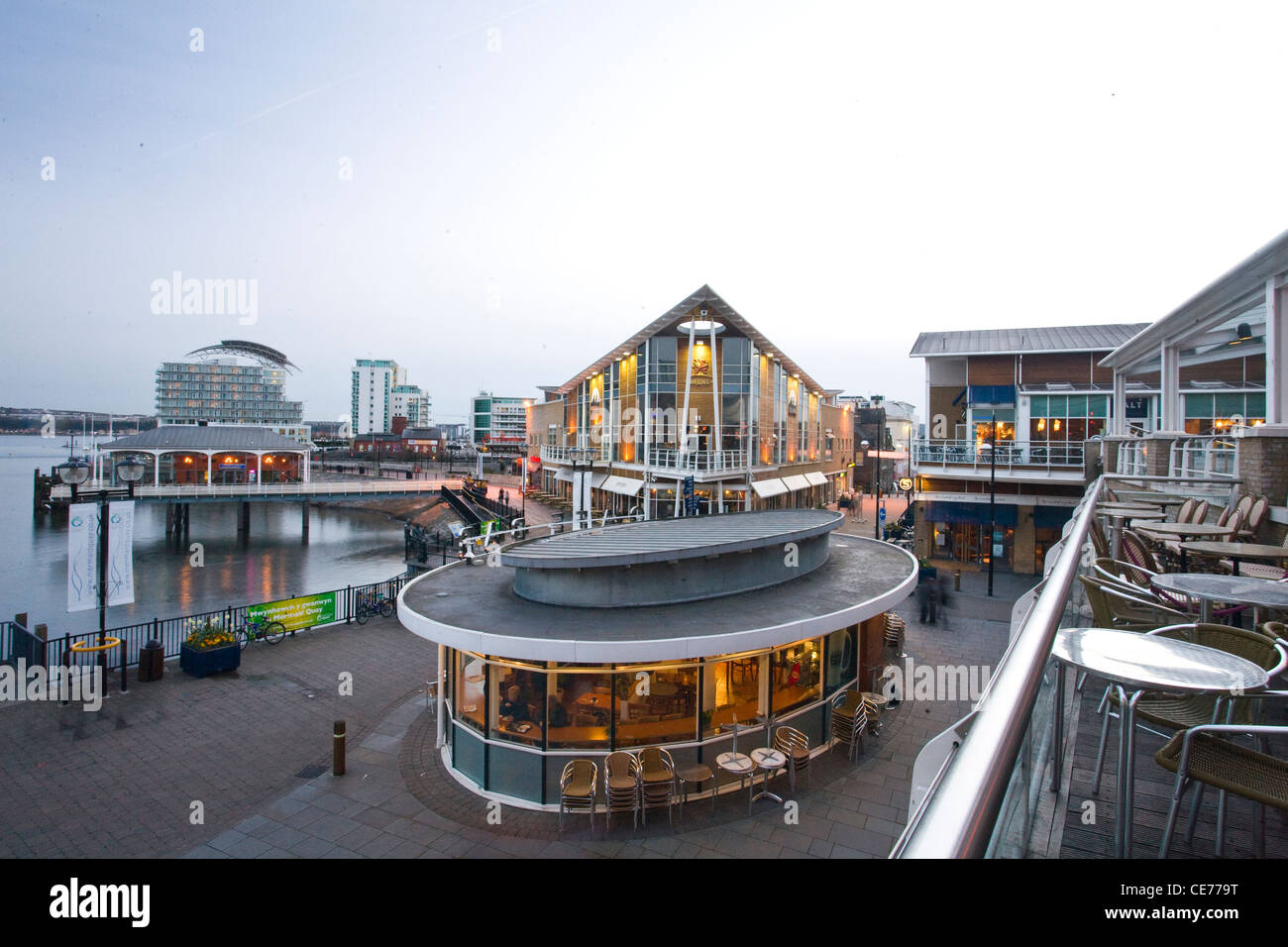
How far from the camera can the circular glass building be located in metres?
9.13

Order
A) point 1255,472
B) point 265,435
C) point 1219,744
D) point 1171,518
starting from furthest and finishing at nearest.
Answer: point 265,435 < point 1171,518 < point 1255,472 < point 1219,744

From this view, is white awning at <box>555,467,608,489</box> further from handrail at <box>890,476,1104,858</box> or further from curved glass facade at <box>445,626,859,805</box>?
handrail at <box>890,476,1104,858</box>

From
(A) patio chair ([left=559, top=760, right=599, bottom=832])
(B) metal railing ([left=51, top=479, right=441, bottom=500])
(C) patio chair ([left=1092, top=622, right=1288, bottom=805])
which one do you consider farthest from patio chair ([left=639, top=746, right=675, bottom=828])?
(B) metal railing ([left=51, top=479, right=441, bottom=500])

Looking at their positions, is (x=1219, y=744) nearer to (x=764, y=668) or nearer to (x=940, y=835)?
(x=940, y=835)

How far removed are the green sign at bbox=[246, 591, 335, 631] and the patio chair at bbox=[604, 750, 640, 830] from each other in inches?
→ 454

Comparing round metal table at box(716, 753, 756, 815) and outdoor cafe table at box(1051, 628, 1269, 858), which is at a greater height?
outdoor cafe table at box(1051, 628, 1269, 858)

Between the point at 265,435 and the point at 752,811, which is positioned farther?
the point at 265,435

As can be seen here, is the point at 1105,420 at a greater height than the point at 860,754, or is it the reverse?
the point at 1105,420

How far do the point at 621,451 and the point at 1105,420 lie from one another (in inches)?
917

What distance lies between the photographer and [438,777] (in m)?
9.98

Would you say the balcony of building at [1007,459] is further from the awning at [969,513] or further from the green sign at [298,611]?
the green sign at [298,611]

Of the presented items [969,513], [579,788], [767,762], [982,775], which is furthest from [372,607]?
[969,513]

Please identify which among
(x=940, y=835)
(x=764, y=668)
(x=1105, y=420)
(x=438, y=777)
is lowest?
(x=438, y=777)
